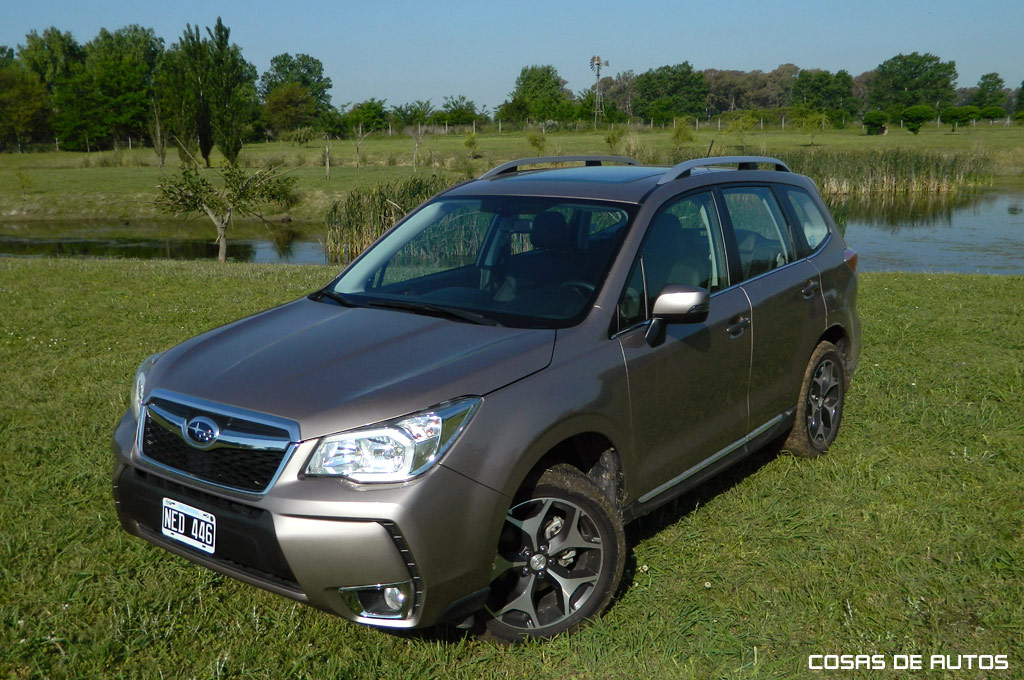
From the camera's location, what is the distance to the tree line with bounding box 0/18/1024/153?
53.2 meters

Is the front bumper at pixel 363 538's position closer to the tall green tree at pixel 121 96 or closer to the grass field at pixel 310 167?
the grass field at pixel 310 167

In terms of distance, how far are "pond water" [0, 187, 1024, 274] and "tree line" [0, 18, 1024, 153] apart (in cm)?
490

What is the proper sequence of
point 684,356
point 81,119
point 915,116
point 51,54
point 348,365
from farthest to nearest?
point 51,54 < point 915,116 < point 81,119 < point 684,356 < point 348,365

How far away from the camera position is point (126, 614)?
371 centimetres

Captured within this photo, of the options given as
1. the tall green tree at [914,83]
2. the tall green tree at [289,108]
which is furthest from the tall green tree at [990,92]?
the tall green tree at [289,108]

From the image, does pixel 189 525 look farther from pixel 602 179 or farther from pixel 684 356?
pixel 602 179

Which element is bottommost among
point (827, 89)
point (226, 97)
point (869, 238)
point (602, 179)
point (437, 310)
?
point (869, 238)

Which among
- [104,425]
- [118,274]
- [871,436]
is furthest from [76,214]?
[871,436]

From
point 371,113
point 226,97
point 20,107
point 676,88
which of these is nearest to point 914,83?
point 676,88

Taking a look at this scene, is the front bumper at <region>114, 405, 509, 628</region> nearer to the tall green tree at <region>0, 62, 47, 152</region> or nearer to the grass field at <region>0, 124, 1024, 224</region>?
the grass field at <region>0, 124, 1024, 224</region>

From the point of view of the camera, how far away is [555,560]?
11.6 feet

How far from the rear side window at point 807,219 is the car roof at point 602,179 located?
31 centimetres

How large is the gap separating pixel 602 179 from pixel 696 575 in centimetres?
206

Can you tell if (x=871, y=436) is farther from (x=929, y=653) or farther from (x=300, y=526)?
(x=300, y=526)
